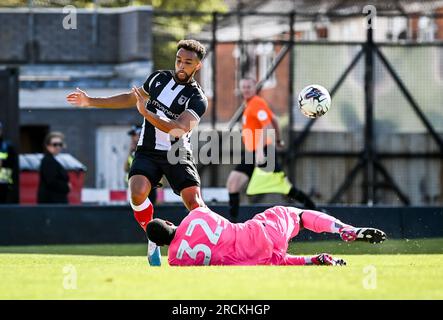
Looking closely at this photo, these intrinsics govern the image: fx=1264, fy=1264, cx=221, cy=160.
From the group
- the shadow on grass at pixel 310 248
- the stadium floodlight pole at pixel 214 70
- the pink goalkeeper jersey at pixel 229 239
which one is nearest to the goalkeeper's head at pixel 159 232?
the pink goalkeeper jersey at pixel 229 239

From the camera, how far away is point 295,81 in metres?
25.1

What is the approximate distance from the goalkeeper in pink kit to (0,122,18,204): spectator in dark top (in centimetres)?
997

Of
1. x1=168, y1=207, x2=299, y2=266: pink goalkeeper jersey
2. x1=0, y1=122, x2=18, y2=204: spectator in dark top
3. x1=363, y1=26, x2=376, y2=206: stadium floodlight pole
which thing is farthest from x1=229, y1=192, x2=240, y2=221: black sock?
x1=168, y1=207, x2=299, y2=266: pink goalkeeper jersey

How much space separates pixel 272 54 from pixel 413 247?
1292cm

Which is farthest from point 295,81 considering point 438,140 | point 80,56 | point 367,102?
point 80,56

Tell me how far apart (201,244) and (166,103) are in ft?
8.05

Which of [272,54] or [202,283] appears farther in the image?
[272,54]

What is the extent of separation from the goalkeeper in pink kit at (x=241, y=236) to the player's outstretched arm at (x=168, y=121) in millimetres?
1398

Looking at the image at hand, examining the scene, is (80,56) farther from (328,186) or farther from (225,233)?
(225,233)

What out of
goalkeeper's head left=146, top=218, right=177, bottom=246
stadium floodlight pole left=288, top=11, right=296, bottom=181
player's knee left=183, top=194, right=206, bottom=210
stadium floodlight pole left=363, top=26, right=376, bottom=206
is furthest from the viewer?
stadium floodlight pole left=363, top=26, right=376, bottom=206

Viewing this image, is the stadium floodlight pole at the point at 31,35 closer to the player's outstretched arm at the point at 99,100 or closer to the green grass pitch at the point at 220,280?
the player's outstretched arm at the point at 99,100

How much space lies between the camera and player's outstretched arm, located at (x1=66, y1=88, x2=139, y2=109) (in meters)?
13.1

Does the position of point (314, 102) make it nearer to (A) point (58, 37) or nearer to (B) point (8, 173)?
(B) point (8, 173)

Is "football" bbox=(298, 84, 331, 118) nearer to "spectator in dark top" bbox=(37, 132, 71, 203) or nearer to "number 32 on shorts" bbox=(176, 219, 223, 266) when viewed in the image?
"number 32 on shorts" bbox=(176, 219, 223, 266)
